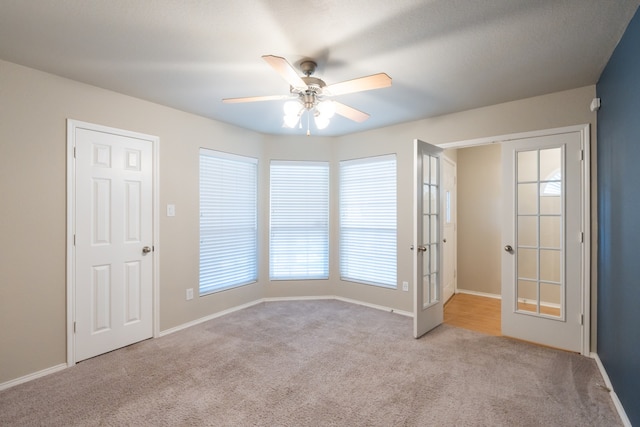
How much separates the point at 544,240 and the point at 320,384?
2.55 m

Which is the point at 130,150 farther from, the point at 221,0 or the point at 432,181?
the point at 432,181

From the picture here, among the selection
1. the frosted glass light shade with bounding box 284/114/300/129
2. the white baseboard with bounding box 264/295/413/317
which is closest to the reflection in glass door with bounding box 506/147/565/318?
the white baseboard with bounding box 264/295/413/317

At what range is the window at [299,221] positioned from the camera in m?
4.42

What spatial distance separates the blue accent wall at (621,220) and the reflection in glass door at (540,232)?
1.12 feet

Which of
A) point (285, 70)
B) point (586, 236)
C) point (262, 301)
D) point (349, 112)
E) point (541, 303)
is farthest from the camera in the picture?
point (262, 301)

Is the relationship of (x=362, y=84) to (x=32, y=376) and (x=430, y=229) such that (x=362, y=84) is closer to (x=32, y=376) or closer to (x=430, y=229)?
(x=430, y=229)

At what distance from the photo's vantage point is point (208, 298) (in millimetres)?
3682

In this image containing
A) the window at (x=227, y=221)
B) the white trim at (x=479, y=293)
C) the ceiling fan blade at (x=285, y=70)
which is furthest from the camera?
the white trim at (x=479, y=293)

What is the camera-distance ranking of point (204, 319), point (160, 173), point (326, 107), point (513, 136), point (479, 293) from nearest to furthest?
point (326, 107) → point (513, 136) → point (160, 173) → point (204, 319) → point (479, 293)

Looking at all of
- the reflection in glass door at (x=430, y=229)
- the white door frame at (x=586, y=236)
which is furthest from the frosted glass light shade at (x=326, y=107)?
the white door frame at (x=586, y=236)

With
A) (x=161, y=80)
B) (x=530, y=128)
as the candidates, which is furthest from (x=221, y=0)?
(x=530, y=128)

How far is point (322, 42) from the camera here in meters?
1.98

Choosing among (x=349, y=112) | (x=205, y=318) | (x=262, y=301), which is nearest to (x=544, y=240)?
(x=349, y=112)

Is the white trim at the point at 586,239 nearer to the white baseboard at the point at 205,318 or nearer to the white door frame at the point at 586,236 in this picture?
the white door frame at the point at 586,236
